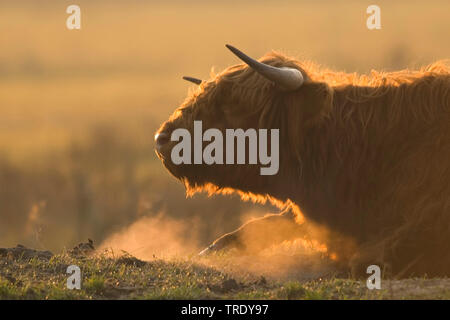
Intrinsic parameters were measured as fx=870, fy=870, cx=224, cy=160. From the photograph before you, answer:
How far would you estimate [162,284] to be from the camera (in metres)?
5.61

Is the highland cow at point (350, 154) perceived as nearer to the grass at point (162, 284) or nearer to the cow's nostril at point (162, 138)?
the cow's nostril at point (162, 138)

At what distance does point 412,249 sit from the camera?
20.4 ft

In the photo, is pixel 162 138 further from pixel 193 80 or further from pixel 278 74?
pixel 278 74

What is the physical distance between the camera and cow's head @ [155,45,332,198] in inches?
252

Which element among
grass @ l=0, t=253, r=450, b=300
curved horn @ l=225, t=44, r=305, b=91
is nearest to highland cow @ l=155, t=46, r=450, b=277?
curved horn @ l=225, t=44, r=305, b=91

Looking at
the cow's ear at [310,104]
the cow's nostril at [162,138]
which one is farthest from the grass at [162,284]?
the cow's ear at [310,104]

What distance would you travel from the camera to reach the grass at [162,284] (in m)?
5.04

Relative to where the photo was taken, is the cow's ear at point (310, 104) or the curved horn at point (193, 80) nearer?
the cow's ear at point (310, 104)

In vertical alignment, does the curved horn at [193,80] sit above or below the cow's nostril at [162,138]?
above

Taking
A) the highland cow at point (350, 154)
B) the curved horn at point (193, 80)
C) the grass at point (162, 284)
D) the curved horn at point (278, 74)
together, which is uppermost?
the curved horn at point (278, 74)

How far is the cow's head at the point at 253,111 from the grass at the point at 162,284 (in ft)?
2.53

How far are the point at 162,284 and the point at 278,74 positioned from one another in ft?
5.78

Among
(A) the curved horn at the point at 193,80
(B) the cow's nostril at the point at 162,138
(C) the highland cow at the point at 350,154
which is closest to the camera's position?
(C) the highland cow at the point at 350,154
